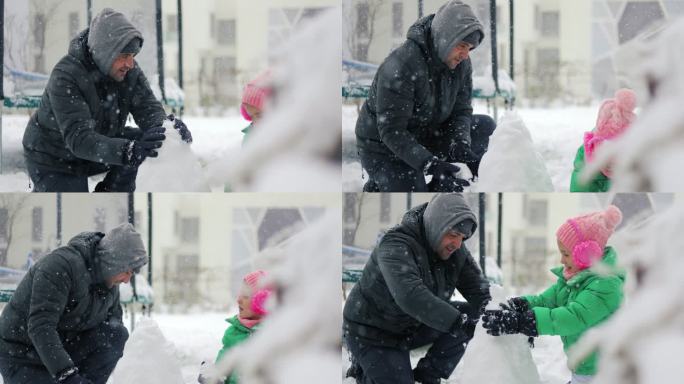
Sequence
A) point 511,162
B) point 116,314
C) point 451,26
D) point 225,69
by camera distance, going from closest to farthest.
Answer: point 451,26
point 511,162
point 225,69
point 116,314

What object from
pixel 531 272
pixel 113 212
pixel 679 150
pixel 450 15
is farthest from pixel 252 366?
pixel 679 150

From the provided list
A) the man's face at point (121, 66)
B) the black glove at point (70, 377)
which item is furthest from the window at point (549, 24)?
the black glove at point (70, 377)

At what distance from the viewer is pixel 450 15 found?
340 centimetres

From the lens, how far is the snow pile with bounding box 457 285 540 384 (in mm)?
3467

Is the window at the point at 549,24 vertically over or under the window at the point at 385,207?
over

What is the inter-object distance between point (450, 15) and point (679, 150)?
79 centimetres

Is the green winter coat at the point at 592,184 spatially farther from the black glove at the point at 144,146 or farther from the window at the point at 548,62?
the black glove at the point at 144,146

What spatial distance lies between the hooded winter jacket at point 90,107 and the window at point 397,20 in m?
0.73

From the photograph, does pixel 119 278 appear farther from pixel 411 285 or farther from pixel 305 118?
pixel 411 285

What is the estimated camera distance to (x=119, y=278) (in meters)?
3.59

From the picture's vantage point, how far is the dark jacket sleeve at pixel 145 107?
11.6 feet

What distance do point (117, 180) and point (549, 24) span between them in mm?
1392

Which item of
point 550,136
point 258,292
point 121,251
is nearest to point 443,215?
point 550,136

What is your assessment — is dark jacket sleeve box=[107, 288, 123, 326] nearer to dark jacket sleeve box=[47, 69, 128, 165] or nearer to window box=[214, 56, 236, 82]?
dark jacket sleeve box=[47, 69, 128, 165]
